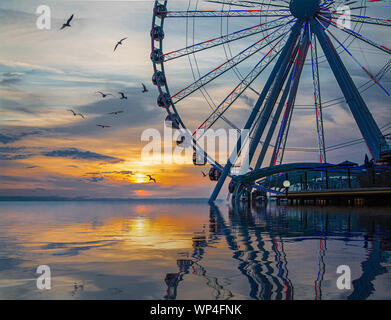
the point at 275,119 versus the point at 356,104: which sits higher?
the point at 275,119

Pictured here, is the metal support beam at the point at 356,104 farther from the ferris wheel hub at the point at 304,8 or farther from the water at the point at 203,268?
the water at the point at 203,268

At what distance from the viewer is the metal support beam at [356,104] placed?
109 feet

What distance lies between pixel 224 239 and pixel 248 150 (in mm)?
30797

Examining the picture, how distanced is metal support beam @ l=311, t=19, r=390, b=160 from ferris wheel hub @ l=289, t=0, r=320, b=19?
287cm

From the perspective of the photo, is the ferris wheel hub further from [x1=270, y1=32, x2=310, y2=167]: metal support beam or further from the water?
the water

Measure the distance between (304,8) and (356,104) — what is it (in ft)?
36.3

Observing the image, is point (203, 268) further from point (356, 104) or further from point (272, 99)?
point (272, 99)

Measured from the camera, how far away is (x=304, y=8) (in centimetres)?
3953

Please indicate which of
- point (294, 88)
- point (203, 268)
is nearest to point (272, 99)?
point (294, 88)

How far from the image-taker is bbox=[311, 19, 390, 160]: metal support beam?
33312 mm

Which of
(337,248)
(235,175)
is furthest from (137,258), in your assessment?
(235,175)

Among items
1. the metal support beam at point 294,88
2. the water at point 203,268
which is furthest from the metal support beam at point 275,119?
the water at point 203,268

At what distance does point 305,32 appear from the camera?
40438 mm

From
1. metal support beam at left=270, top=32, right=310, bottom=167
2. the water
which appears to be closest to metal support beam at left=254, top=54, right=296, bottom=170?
metal support beam at left=270, top=32, right=310, bottom=167
